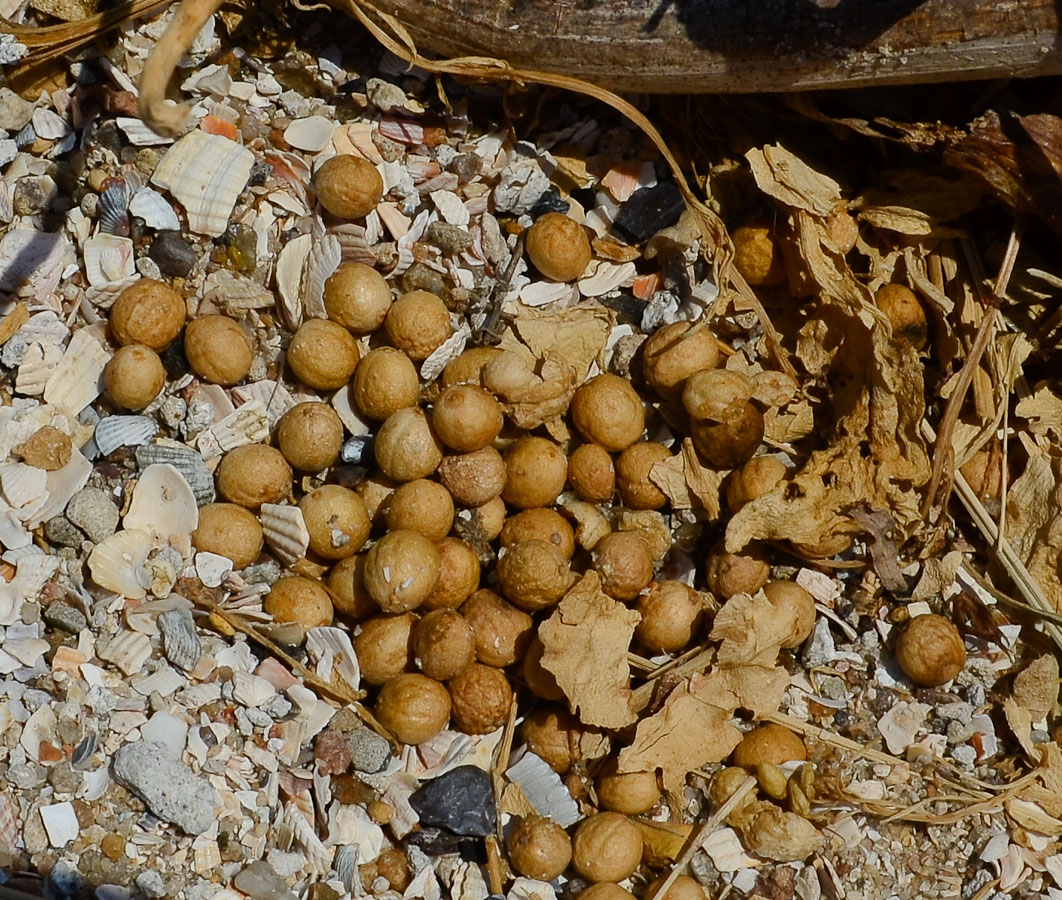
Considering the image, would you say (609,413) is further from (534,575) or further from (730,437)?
(534,575)

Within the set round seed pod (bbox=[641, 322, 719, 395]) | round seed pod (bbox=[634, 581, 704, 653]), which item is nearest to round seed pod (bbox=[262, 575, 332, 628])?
round seed pod (bbox=[634, 581, 704, 653])

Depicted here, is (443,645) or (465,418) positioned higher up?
(465,418)

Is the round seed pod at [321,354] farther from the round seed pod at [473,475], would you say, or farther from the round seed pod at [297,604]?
the round seed pod at [297,604]

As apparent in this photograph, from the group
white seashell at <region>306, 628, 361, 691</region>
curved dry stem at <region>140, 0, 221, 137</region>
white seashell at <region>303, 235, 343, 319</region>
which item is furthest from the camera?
white seashell at <region>303, 235, 343, 319</region>

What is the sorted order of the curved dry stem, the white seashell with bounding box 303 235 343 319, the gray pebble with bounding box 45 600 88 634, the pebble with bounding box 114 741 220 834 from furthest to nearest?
the white seashell with bounding box 303 235 343 319
the gray pebble with bounding box 45 600 88 634
the pebble with bounding box 114 741 220 834
the curved dry stem

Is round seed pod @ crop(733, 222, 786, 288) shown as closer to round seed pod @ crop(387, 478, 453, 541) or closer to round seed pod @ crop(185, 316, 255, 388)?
round seed pod @ crop(387, 478, 453, 541)

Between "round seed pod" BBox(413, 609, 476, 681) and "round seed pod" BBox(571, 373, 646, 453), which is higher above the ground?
"round seed pod" BBox(571, 373, 646, 453)

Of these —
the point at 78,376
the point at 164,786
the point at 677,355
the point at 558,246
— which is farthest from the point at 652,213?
the point at 164,786

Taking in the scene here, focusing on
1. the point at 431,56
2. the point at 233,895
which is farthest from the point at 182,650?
the point at 431,56
